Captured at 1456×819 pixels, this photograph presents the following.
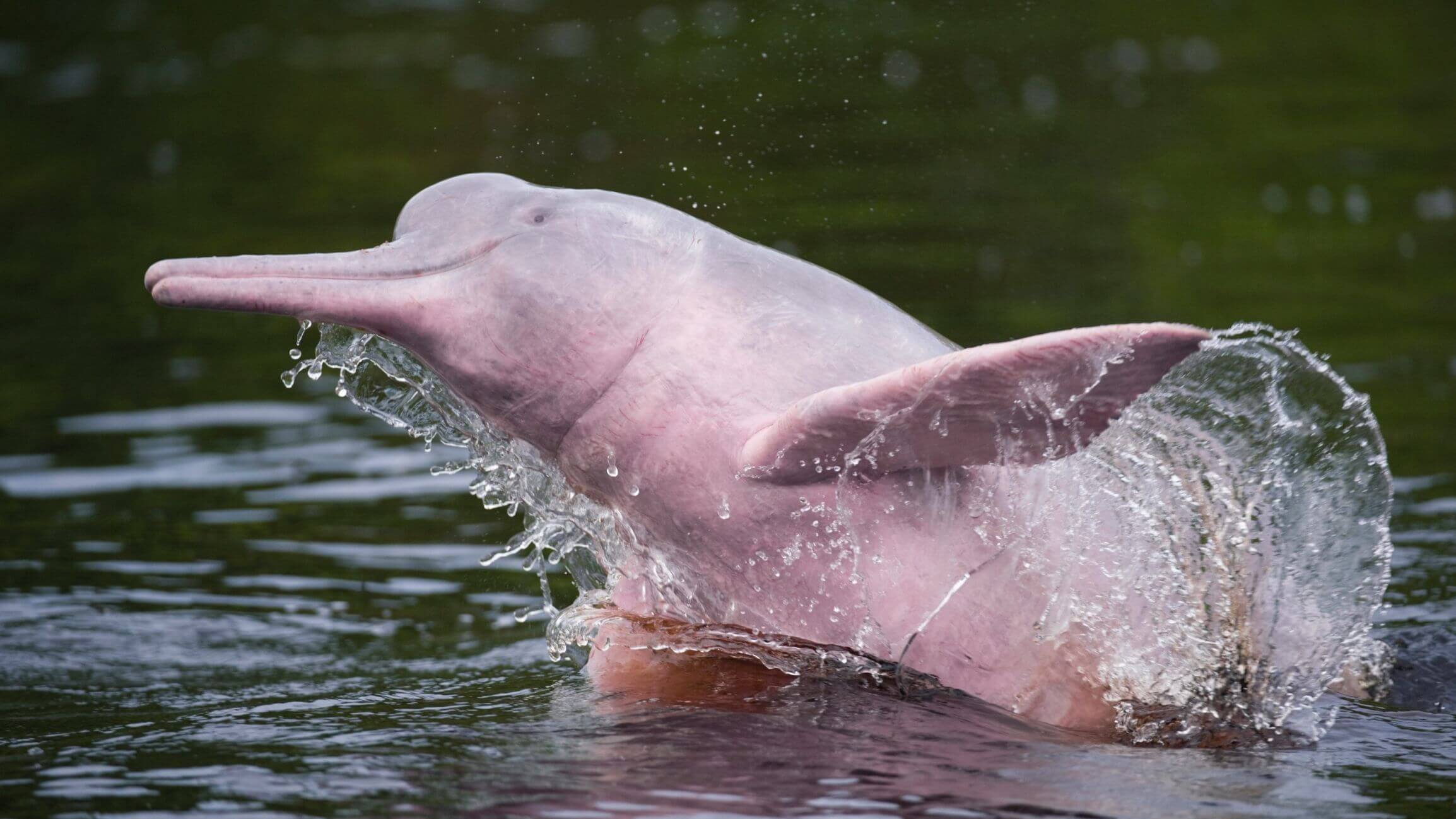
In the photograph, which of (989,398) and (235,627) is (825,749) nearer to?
(989,398)

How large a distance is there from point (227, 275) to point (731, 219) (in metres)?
10.6

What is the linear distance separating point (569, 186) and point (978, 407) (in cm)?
1352

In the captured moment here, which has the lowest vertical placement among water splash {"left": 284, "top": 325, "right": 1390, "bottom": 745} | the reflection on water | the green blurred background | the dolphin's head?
the reflection on water

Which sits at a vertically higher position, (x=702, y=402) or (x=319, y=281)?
(x=319, y=281)

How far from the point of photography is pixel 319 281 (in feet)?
19.2

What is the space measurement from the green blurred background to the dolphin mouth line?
20.7 feet

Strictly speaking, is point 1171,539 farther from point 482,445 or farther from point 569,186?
point 569,186

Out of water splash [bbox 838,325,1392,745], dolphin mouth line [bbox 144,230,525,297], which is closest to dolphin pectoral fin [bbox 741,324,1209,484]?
water splash [bbox 838,325,1392,745]

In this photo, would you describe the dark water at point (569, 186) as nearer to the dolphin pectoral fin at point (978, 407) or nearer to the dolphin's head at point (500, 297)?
the dolphin pectoral fin at point (978, 407)

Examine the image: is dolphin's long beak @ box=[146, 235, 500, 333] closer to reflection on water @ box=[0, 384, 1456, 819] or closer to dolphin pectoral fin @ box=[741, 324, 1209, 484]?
dolphin pectoral fin @ box=[741, 324, 1209, 484]

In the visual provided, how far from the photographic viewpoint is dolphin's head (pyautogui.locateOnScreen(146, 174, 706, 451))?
19.1 ft

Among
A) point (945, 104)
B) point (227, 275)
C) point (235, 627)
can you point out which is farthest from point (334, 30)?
point (227, 275)

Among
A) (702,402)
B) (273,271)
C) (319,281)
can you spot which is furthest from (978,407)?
(273,271)

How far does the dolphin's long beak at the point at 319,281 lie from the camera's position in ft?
18.8
